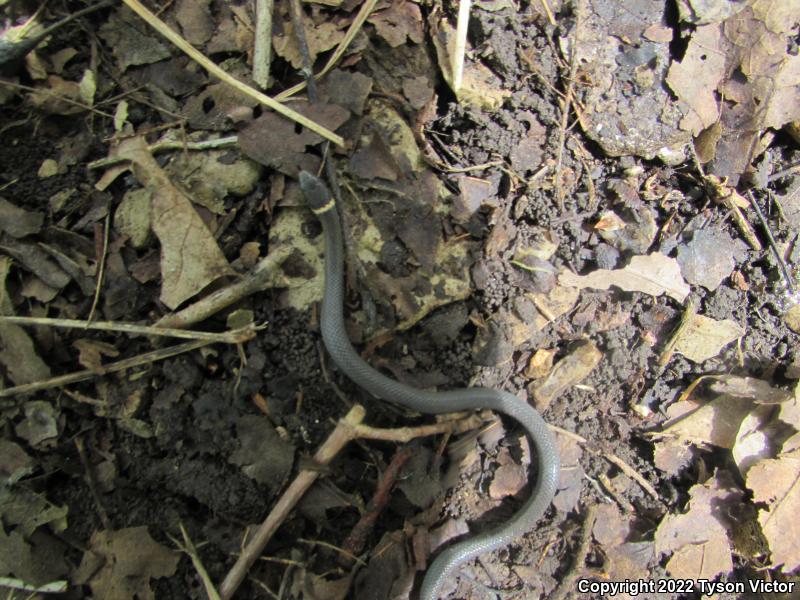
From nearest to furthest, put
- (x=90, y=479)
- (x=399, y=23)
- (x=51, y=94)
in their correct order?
(x=90, y=479)
(x=51, y=94)
(x=399, y=23)

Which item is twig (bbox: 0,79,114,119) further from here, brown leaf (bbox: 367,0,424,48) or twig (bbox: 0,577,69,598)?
twig (bbox: 0,577,69,598)

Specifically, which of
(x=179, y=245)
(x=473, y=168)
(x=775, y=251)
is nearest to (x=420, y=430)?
(x=473, y=168)

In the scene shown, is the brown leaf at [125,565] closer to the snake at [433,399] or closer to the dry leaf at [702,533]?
the snake at [433,399]

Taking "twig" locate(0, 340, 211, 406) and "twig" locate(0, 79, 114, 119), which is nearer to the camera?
"twig" locate(0, 340, 211, 406)

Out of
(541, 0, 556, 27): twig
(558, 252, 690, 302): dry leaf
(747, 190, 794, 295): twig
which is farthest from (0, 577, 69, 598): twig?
(747, 190, 794, 295): twig

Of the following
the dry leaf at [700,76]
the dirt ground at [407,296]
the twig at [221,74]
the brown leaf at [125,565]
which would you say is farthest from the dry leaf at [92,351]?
the dry leaf at [700,76]

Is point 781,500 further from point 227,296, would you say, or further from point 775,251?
point 227,296
